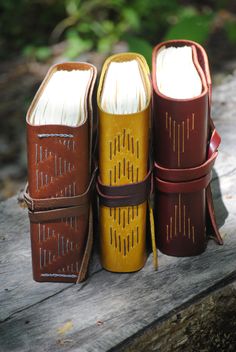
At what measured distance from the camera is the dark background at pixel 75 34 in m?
3.70

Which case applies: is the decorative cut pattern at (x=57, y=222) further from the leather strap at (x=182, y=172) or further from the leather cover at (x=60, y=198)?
the leather strap at (x=182, y=172)

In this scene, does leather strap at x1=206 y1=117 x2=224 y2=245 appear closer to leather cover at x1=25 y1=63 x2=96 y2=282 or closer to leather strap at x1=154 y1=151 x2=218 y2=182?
leather strap at x1=154 y1=151 x2=218 y2=182

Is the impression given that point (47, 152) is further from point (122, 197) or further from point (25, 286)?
point (25, 286)

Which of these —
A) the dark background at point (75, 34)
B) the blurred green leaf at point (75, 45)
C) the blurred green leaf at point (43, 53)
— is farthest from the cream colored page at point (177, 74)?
the blurred green leaf at point (43, 53)

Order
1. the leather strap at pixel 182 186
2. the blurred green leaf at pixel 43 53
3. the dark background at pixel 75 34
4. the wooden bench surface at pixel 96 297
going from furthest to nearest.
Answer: the blurred green leaf at pixel 43 53
the dark background at pixel 75 34
the leather strap at pixel 182 186
the wooden bench surface at pixel 96 297

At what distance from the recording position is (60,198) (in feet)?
4.50

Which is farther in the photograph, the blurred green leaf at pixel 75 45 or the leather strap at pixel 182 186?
the blurred green leaf at pixel 75 45

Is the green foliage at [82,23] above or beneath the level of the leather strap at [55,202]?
beneath

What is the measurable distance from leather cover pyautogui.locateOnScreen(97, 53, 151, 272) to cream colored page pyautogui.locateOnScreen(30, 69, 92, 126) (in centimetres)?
5

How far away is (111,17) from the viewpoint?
4.10 m

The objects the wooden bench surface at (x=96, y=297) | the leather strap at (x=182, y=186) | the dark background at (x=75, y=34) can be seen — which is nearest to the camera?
the wooden bench surface at (x=96, y=297)

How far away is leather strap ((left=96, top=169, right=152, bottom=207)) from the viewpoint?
1.39 m

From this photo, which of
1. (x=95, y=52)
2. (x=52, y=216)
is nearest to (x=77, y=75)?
(x=52, y=216)

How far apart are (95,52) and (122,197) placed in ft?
8.43
